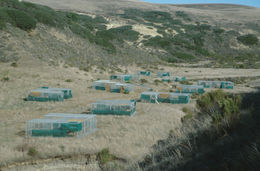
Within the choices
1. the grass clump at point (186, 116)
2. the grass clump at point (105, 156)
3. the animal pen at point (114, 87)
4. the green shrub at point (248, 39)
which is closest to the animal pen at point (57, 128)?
the grass clump at point (105, 156)

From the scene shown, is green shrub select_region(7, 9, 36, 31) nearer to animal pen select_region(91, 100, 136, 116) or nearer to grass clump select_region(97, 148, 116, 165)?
animal pen select_region(91, 100, 136, 116)

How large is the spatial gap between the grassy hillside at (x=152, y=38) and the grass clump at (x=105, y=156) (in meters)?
42.7

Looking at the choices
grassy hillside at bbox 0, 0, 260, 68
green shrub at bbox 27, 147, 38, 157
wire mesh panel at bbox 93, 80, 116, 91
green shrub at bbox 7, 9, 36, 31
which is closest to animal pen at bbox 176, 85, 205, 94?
wire mesh panel at bbox 93, 80, 116, 91

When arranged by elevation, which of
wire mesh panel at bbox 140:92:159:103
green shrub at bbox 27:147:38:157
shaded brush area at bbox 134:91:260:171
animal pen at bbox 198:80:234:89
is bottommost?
animal pen at bbox 198:80:234:89

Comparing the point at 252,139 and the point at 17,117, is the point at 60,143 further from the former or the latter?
the point at 252,139

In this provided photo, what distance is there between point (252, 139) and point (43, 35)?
180 ft

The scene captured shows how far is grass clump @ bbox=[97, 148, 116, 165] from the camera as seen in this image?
15533 millimetres

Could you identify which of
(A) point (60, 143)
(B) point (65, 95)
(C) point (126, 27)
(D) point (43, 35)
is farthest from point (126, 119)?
(C) point (126, 27)

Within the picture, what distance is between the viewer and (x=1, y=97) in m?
31.7

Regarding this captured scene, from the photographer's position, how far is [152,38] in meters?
98.2

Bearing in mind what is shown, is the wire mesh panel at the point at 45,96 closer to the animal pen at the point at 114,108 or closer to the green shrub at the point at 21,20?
the animal pen at the point at 114,108

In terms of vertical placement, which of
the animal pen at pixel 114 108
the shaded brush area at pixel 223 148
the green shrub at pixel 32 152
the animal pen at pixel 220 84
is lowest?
the animal pen at pixel 220 84

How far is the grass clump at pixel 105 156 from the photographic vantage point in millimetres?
15533

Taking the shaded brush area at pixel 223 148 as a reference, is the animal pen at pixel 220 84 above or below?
below
